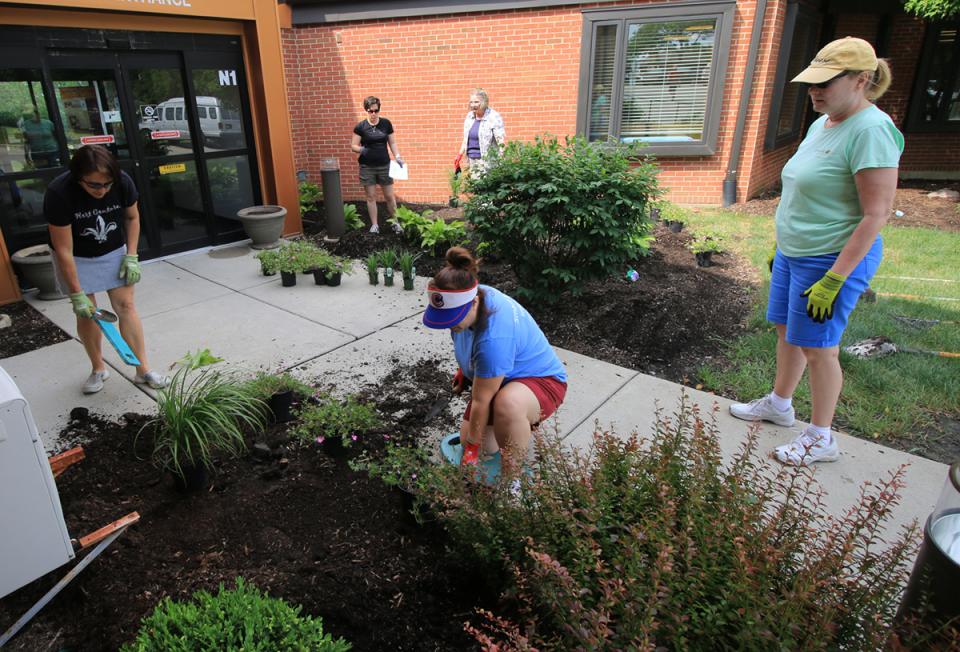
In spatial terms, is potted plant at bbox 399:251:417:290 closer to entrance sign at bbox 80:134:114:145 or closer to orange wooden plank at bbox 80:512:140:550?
entrance sign at bbox 80:134:114:145

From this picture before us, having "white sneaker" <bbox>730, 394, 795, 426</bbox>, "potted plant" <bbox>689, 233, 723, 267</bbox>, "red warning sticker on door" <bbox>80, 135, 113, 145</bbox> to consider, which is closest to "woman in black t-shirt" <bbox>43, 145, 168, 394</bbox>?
"red warning sticker on door" <bbox>80, 135, 113, 145</bbox>

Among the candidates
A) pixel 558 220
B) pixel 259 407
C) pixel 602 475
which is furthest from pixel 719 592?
pixel 558 220

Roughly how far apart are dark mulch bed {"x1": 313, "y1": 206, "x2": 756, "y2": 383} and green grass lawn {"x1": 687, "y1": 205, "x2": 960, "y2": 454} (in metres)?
0.21

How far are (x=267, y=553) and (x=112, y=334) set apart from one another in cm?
209

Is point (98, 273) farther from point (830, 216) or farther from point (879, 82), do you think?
point (879, 82)

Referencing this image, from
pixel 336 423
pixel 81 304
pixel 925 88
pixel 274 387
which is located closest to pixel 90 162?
pixel 81 304

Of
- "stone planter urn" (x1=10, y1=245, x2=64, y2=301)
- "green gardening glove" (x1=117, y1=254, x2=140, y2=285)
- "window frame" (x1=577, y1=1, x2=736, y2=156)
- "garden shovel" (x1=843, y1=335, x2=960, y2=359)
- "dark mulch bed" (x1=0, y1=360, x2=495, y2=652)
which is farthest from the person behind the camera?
"window frame" (x1=577, y1=1, x2=736, y2=156)

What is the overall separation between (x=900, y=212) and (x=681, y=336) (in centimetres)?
Result: 655

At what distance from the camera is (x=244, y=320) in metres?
5.40

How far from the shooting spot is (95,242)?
3.88 meters

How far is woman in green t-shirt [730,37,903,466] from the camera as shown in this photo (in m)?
2.75

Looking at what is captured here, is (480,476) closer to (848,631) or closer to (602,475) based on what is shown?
(602,475)

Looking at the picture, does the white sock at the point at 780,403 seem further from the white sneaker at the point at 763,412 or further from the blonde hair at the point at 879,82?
the blonde hair at the point at 879,82

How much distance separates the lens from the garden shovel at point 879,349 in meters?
4.50
